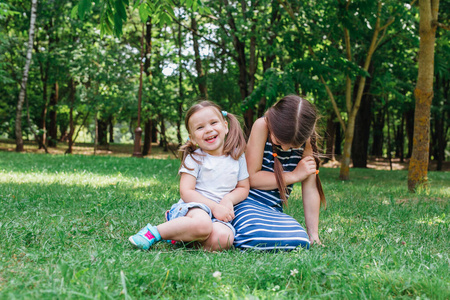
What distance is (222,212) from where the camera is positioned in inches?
130

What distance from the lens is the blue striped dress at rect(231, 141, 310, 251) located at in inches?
126

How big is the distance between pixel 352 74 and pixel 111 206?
658 cm

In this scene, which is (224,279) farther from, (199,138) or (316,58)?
(316,58)

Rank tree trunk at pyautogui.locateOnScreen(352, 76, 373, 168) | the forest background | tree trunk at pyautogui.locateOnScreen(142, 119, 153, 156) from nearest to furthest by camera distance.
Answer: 1. the forest background
2. tree trunk at pyautogui.locateOnScreen(352, 76, 373, 168)
3. tree trunk at pyautogui.locateOnScreen(142, 119, 153, 156)

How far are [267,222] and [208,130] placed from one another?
899 mm

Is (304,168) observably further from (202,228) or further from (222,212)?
(202,228)

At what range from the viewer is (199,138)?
3.48 metres

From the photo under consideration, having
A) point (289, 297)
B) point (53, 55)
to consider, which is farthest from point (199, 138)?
point (53, 55)

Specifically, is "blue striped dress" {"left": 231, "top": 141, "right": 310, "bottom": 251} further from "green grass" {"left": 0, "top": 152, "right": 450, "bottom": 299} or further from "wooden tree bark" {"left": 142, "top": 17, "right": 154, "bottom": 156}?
"wooden tree bark" {"left": 142, "top": 17, "right": 154, "bottom": 156}

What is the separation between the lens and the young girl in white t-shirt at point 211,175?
3.20 metres

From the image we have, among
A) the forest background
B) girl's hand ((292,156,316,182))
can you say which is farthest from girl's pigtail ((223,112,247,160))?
the forest background

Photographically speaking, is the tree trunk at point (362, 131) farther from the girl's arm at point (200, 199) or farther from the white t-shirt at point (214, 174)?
the girl's arm at point (200, 199)

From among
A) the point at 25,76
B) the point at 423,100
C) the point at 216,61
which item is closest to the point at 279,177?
the point at 423,100

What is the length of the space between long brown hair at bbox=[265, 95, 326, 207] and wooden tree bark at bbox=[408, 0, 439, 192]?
4.35 meters
